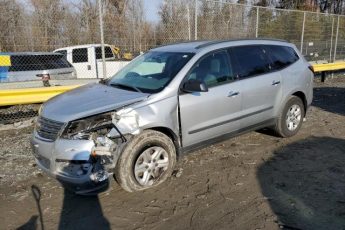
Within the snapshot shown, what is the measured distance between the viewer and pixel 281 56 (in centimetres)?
631

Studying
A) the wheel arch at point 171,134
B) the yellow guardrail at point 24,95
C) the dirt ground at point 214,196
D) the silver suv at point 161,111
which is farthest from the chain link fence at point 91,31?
the wheel arch at point 171,134

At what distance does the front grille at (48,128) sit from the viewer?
13.8 feet

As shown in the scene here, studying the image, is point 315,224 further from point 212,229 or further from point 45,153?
point 45,153

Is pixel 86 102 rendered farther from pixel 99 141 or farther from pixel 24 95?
pixel 24 95

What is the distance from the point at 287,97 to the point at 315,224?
9.71ft

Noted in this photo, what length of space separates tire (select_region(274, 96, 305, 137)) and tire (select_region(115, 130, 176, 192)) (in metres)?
2.44

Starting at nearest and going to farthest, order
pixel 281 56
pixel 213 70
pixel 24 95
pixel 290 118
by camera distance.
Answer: pixel 213 70 < pixel 281 56 < pixel 290 118 < pixel 24 95

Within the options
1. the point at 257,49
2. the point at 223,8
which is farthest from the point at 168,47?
the point at 223,8

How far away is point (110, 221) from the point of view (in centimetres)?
391

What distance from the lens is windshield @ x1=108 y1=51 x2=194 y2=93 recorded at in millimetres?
4852

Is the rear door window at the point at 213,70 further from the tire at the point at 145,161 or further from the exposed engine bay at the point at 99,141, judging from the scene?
the exposed engine bay at the point at 99,141

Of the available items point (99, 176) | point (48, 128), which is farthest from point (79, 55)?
point (99, 176)

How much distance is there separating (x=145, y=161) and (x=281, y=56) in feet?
10.7

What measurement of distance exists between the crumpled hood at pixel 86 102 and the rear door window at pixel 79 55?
21.4 ft
